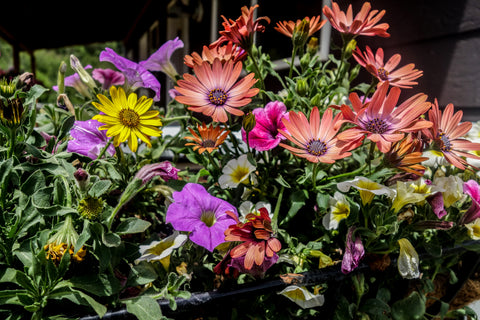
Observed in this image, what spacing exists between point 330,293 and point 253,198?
0.77ft

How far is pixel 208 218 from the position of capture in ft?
2.06

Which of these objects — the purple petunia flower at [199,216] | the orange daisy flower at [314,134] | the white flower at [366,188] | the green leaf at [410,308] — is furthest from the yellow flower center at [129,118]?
the green leaf at [410,308]

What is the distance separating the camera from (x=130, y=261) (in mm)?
613

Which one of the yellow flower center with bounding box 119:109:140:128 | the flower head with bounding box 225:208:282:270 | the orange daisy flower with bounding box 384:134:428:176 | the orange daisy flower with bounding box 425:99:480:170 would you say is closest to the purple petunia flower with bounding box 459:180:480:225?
the orange daisy flower with bounding box 425:99:480:170

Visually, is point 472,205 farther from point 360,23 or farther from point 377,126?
point 360,23

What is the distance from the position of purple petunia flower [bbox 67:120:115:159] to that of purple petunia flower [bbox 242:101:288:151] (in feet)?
0.96

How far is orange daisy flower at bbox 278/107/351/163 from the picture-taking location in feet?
1.94

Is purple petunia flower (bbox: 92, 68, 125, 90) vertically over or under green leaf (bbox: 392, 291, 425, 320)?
over

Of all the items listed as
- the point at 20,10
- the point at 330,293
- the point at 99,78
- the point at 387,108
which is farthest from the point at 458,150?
the point at 20,10

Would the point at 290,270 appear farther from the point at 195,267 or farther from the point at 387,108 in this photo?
the point at 387,108

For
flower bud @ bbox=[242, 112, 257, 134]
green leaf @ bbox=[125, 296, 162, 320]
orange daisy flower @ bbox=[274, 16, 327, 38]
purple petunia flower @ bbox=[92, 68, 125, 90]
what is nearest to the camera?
green leaf @ bbox=[125, 296, 162, 320]

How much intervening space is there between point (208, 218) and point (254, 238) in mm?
111

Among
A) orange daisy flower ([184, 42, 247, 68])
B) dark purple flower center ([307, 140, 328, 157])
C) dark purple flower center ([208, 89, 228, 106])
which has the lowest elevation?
dark purple flower center ([307, 140, 328, 157])

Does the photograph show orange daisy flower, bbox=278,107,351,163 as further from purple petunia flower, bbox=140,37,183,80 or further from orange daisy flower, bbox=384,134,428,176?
purple petunia flower, bbox=140,37,183,80
